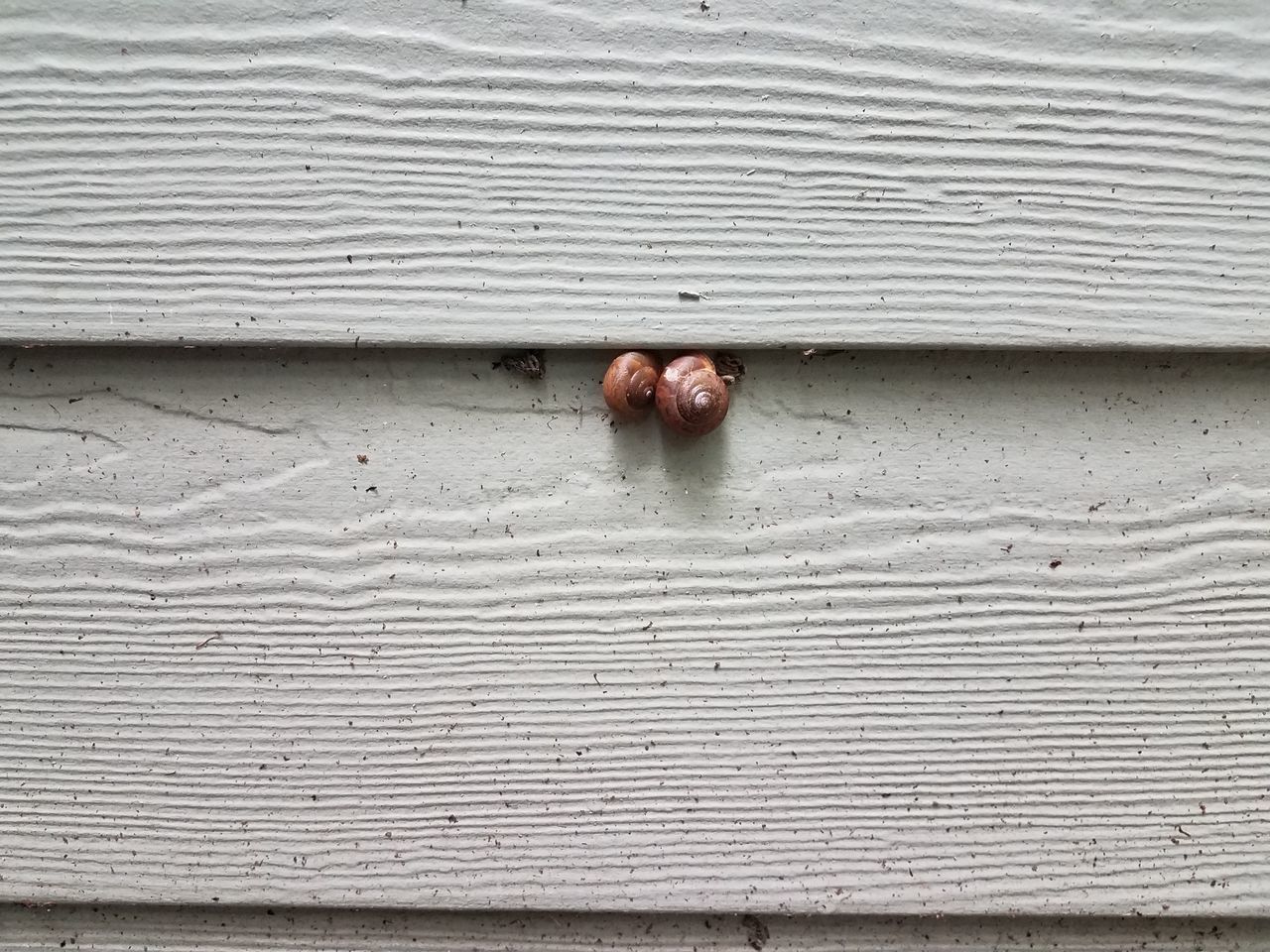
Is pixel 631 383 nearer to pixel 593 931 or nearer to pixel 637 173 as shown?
pixel 637 173

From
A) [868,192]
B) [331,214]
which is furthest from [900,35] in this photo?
[331,214]

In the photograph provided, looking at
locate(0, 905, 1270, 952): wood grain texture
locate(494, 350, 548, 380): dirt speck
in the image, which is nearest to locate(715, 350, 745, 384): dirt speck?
locate(494, 350, 548, 380): dirt speck

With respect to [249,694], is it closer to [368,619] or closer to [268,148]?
[368,619]

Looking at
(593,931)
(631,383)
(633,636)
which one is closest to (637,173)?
(631,383)

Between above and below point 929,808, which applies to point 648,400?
above

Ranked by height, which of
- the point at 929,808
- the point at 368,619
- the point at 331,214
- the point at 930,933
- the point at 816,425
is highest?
the point at 331,214

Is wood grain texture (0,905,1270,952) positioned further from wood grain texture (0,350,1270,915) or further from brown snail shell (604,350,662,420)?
brown snail shell (604,350,662,420)

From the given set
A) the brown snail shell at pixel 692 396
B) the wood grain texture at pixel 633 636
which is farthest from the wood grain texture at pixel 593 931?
the brown snail shell at pixel 692 396
